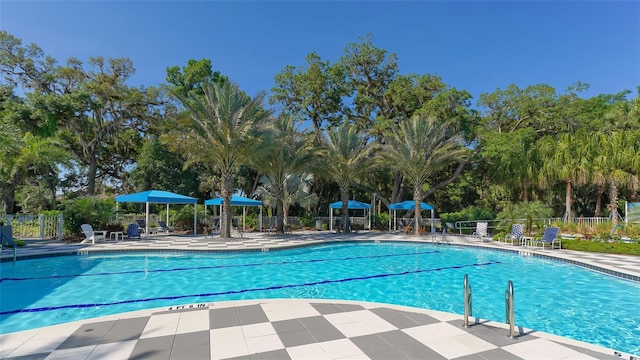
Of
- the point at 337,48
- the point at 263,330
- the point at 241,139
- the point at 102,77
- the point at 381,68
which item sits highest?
the point at 337,48

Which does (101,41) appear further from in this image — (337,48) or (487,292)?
(337,48)

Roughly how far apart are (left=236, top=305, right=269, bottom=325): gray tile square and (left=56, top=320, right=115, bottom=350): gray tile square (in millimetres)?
1712

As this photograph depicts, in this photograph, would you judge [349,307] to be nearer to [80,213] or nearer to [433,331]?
[433,331]

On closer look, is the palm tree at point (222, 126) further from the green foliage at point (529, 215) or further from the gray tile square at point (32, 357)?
the green foliage at point (529, 215)

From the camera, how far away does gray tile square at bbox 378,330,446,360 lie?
3.68 meters

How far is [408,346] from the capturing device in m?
3.92

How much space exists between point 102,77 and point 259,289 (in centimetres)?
2613

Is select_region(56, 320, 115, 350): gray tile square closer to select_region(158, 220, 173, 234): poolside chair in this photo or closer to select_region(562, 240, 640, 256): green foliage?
select_region(562, 240, 640, 256): green foliage

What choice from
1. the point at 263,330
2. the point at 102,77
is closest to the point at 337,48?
the point at 102,77

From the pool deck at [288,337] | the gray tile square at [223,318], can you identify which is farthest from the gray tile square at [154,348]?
the gray tile square at [223,318]

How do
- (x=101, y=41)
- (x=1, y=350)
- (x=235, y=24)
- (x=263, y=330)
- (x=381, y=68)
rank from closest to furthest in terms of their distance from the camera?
(x=1, y=350) < (x=263, y=330) < (x=101, y=41) < (x=235, y=24) < (x=381, y=68)

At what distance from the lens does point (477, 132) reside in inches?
998

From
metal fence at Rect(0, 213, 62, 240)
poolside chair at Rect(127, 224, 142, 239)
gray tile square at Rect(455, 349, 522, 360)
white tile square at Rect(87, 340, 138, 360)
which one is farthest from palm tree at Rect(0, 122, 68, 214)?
gray tile square at Rect(455, 349, 522, 360)

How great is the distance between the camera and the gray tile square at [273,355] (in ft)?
11.8
